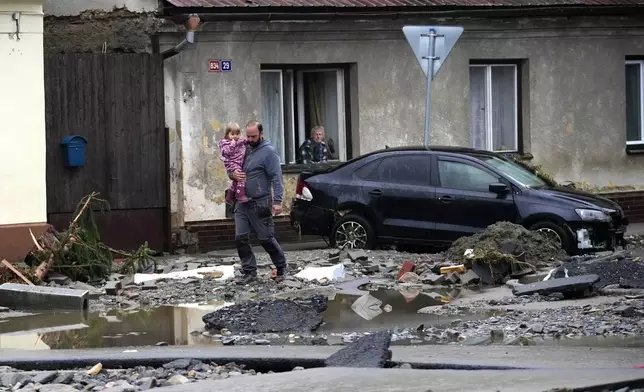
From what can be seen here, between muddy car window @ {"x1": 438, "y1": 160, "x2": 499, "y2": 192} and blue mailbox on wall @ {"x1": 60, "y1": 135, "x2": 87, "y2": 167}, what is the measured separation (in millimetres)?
4808

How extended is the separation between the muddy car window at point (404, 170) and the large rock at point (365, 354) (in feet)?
25.0

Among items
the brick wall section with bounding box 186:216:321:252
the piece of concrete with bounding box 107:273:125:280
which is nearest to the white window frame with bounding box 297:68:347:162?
the brick wall section with bounding box 186:216:321:252

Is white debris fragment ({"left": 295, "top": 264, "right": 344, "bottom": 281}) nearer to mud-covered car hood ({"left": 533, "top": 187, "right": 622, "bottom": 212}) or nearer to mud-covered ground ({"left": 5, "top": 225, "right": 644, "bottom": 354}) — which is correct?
mud-covered ground ({"left": 5, "top": 225, "right": 644, "bottom": 354})

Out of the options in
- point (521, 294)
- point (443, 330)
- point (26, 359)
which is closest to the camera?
point (26, 359)

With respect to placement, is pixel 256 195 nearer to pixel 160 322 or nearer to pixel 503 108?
pixel 160 322

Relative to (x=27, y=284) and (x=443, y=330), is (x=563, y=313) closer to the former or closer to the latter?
(x=443, y=330)

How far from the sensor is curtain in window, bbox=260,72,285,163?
62.0 feet

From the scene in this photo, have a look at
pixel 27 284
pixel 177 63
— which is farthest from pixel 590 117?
pixel 27 284

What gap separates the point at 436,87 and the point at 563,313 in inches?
370

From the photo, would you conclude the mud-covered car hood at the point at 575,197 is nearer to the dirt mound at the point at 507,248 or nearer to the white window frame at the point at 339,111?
the dirt mound at the point at 507,248

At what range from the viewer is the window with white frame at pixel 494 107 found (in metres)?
20.6

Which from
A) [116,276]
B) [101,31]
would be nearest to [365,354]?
[116,276]

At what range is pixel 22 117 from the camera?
49.5 feet

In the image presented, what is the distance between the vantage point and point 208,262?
15344 mm
